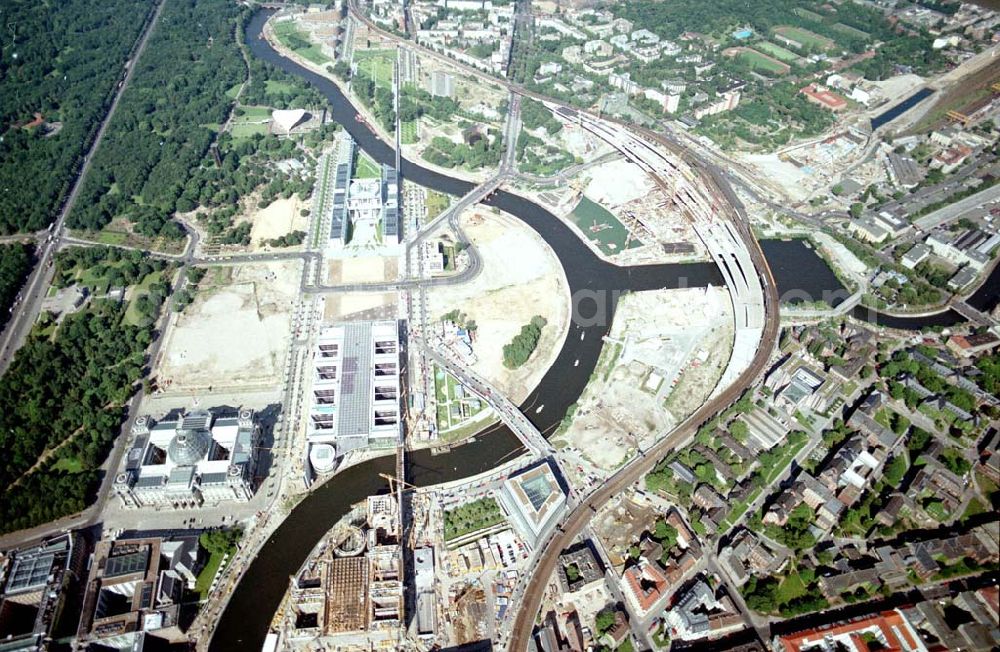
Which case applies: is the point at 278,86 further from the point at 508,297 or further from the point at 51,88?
the point at 508,297

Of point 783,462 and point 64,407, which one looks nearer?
point 783,462

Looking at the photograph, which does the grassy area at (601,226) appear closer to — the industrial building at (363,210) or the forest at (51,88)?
the industrial building at (363,210)

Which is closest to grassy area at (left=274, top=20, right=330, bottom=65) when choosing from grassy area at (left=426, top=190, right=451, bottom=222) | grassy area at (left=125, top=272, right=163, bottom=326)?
grassy area at (left=426, top=190, right=451, bottom=222)

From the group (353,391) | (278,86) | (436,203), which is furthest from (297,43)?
(353,391)

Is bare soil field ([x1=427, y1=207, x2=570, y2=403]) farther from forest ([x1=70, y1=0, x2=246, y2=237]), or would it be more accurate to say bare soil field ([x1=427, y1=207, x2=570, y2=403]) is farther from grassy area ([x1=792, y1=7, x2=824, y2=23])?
grassy area ([x1=792, y1=7, x2=824, y2=23])

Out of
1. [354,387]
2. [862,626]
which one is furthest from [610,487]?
[354,387]

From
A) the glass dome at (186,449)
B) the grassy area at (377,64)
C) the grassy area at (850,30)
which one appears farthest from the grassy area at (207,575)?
the grassy area at (850,30)

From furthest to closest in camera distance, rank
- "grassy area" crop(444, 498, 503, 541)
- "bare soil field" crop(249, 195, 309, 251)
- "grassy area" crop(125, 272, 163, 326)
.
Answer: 1. "bare soil field" crop(249, 195, 309, 251)
2. "grassy area" crop(125, 272, 163, 326)
3. "grassy area" crop(444, 498, 503, 541)
